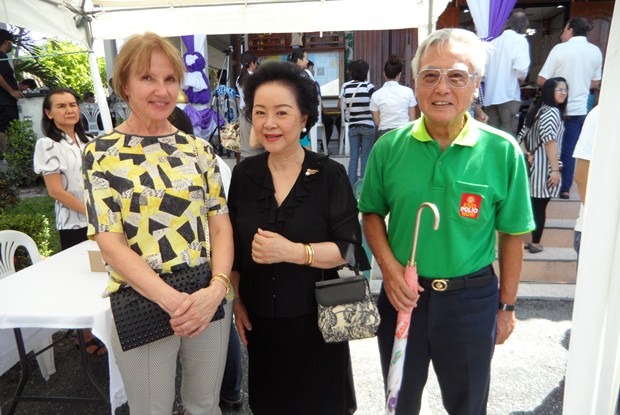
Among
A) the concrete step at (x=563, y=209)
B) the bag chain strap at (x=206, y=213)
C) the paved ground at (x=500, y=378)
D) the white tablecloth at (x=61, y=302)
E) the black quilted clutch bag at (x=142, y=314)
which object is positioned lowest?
the paved ground at (x=500, y=378)

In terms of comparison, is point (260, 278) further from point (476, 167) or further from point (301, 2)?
point (301, 2)

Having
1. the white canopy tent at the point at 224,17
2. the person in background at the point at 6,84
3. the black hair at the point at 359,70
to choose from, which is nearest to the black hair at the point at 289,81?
the white canopy tent at the point at 224,17

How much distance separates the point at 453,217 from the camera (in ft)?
5.07

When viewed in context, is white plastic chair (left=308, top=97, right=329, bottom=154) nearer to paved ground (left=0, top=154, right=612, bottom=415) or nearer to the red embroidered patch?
paved ground (left=0, top=154, right=612, bottom=415)

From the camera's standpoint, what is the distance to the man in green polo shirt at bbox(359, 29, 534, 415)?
1.53 metres

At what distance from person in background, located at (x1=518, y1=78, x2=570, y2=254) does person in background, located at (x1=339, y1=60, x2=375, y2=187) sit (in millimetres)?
2400

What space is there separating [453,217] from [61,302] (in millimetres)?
1898

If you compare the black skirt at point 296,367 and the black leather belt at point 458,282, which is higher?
the black leather belt at point 458,282

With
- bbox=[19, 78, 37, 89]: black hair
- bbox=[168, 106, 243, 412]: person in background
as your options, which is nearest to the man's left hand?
bbox=[168, 106, 243, 412]: person in background

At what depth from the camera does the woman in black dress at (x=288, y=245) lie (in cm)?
160

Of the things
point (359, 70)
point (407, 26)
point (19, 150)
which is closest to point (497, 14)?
point (359, 70)

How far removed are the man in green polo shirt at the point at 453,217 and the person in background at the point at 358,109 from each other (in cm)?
418

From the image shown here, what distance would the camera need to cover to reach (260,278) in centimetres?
168

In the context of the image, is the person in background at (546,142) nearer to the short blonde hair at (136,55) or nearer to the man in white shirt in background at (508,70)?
the man in white shirt in background at (508,70)
